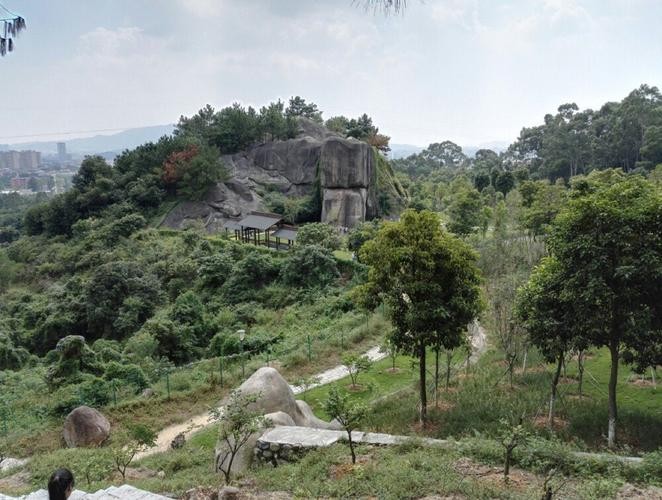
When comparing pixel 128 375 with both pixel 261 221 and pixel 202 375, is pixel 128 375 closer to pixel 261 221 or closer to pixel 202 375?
pixel 202 375

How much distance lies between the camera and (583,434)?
401 inches

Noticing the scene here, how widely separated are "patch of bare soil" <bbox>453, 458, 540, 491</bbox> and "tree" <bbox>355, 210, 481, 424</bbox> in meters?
3.06

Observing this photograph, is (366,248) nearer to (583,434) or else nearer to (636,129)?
(583,434)

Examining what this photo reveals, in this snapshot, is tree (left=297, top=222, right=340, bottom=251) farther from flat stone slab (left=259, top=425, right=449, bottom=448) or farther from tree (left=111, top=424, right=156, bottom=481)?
flat stone slab (left=259, top=425, right=449, bottom=448)

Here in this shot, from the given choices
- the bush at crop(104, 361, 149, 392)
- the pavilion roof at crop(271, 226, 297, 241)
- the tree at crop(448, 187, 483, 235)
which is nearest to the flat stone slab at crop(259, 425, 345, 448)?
the bush at crop(104, 361, 149, 392)

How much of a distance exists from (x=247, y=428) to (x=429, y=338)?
14.5 ft

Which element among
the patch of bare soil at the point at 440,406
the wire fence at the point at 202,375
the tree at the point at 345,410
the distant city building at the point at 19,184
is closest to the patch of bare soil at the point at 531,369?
the patch of bare soil at the point at 440,406

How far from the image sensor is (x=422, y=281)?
35.1 feet

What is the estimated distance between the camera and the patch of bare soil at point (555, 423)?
10.5 metres

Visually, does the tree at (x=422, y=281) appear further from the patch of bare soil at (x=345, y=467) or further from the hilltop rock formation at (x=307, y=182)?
the hilltop rock formation at (x=307, y=182)

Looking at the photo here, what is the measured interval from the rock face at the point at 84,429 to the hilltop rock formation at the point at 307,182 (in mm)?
27751

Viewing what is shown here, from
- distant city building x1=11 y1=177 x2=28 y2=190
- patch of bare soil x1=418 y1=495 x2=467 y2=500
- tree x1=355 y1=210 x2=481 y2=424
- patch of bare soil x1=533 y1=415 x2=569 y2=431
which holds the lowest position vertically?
patch of bare soil x1=533 y1=415 x2=569 y2=431

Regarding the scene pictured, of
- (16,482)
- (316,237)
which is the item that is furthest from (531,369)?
(316,237)

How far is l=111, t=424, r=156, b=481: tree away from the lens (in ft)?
29.0
